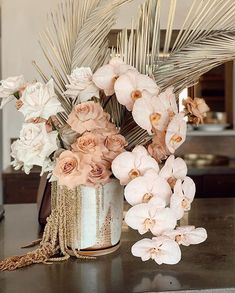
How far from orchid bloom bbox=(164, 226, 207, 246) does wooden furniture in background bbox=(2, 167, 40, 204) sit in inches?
81.7

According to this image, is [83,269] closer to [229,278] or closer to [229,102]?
[229,278]

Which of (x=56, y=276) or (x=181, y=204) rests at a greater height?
(x=181, y=204)

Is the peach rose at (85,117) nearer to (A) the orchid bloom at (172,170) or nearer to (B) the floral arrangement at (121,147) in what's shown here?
(B) the floral arrangement at (121,147)

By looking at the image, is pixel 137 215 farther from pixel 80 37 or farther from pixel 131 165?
pixel 80 37

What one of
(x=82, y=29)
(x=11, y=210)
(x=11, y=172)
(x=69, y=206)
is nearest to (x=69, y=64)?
(x=82, y=29)

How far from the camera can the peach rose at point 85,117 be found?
3.03ft

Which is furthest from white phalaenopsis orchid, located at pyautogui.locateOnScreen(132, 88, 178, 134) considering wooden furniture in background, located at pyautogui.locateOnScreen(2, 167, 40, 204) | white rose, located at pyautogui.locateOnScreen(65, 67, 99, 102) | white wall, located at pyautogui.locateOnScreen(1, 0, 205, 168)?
white wall, located at pyautogui.locateOnScreen(1, 0, 205, 168)

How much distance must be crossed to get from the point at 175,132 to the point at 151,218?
0.18 m

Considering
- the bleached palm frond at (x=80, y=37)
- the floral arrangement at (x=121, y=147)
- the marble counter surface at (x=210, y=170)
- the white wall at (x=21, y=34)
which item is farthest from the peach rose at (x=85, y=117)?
the white wall at (x=21, y=34)

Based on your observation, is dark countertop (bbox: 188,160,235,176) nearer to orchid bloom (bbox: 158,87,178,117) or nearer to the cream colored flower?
the cream colored flower

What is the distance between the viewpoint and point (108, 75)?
95 cm

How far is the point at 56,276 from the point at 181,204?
11.4 inches

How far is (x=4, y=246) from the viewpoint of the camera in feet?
3.67

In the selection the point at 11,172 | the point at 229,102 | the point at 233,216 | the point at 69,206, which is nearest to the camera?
the point at 69,206
